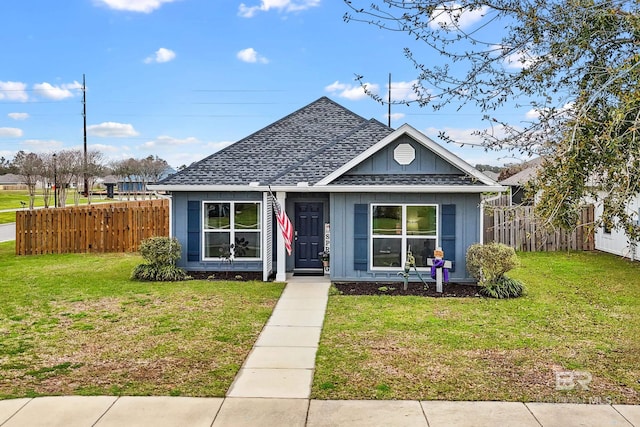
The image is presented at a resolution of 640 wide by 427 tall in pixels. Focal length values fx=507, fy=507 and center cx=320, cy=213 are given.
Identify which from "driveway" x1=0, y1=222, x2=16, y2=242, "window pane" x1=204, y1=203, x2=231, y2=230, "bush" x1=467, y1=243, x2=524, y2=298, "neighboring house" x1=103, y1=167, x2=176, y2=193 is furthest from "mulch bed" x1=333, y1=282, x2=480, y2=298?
"neighboring house" x1=103, y1=167, x2=176, y2=193

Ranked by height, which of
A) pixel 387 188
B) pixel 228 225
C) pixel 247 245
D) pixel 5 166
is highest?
pixel 5 166

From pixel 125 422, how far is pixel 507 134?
14.5 feet

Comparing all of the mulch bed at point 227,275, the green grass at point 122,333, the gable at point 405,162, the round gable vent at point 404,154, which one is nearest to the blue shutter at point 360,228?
the gable at point 405,162

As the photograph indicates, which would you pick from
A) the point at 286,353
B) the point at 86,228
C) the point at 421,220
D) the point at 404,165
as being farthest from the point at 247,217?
the point at 86,228

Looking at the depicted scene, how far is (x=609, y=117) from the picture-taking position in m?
4.08

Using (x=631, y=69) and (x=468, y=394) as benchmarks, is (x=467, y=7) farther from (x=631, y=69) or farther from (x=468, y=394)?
(x=468, y=394)

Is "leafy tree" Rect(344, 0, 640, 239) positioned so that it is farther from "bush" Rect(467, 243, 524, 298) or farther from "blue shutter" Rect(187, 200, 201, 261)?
"blue shutter" Rect(187, 200, 201, 261)

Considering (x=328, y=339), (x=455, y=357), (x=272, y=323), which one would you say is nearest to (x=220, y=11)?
(x=272, y=323)

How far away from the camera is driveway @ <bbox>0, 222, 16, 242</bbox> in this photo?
22.8 metres

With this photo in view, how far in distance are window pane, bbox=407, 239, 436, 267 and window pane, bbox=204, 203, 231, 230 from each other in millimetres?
4947

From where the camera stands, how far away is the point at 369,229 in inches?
483

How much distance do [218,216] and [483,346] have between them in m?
8.48

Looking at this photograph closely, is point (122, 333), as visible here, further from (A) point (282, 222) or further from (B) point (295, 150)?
(B) point (295, 150)

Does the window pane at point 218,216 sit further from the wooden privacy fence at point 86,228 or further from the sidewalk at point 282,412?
the sidewalk at point 282,412
